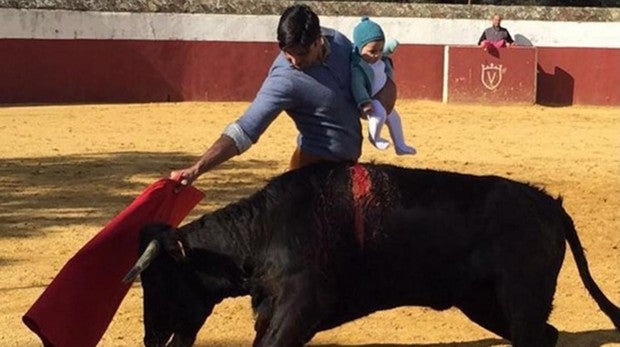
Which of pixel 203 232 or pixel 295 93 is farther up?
pixel 295 93

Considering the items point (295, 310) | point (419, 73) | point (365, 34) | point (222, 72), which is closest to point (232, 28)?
point (222, 72)

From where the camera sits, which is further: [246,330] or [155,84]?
[155,84]

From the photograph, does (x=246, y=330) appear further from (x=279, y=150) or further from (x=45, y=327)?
(x=279, y=150)

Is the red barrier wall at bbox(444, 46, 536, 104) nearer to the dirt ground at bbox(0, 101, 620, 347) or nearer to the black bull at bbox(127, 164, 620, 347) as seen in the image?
the dirt ground at bbox(0, 101, 620, 347)

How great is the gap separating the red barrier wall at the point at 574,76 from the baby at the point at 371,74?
535 inches

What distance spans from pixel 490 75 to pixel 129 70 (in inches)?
205

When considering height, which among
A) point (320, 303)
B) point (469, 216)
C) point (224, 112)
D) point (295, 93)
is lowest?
point (224, 112)

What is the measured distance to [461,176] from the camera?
13.8 ft

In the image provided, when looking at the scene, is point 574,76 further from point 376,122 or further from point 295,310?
point 295,310

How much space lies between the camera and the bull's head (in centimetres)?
392

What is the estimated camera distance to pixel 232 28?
17.6 meters

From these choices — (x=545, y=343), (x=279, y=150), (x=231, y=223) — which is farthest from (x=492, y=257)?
(x=279, y=150)

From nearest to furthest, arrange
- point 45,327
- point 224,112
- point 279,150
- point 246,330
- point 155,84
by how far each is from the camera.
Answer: point 45,327 → point 246,330 → point 279,150 → point 224,112 → point 155,84

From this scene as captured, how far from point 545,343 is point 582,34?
48.6 feet
